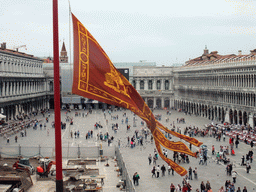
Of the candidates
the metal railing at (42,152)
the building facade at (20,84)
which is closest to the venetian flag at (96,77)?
the metal railing at (42,152)

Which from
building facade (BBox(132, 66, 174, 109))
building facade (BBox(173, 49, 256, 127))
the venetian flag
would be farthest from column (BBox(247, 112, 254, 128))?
building facade (BBox(132, 66, 174, 109))

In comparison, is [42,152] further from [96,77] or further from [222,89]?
[222,89]

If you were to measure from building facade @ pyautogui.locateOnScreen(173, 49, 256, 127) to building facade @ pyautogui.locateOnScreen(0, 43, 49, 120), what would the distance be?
33653mm

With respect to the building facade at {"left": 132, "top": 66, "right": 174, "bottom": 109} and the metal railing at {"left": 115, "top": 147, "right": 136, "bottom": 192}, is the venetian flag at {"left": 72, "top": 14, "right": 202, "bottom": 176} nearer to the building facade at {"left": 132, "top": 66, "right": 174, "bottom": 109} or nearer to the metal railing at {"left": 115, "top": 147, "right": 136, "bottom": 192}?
the metal railing at {"left": 115, "top": 147, "right": 136, "bottom": 192}

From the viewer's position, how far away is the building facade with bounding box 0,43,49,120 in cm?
6016

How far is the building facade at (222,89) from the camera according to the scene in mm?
52438

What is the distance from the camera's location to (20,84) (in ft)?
227

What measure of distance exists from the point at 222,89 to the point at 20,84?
1475 inches

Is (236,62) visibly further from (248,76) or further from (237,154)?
(237,154)

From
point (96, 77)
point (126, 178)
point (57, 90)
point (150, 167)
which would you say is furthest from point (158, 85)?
point (57, 90)

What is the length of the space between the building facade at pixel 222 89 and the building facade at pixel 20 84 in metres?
33.7

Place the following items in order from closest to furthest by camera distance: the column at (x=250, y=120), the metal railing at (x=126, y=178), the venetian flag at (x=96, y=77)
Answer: the venetian flag at (x=96, y=77) < the metal railing at (x=126, y=178) < the column at (x=250, y=120)

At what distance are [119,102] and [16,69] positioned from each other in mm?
60699

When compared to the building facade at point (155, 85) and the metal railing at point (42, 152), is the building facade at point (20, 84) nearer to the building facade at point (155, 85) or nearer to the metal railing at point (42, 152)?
the metal railing at point (42, 152)
